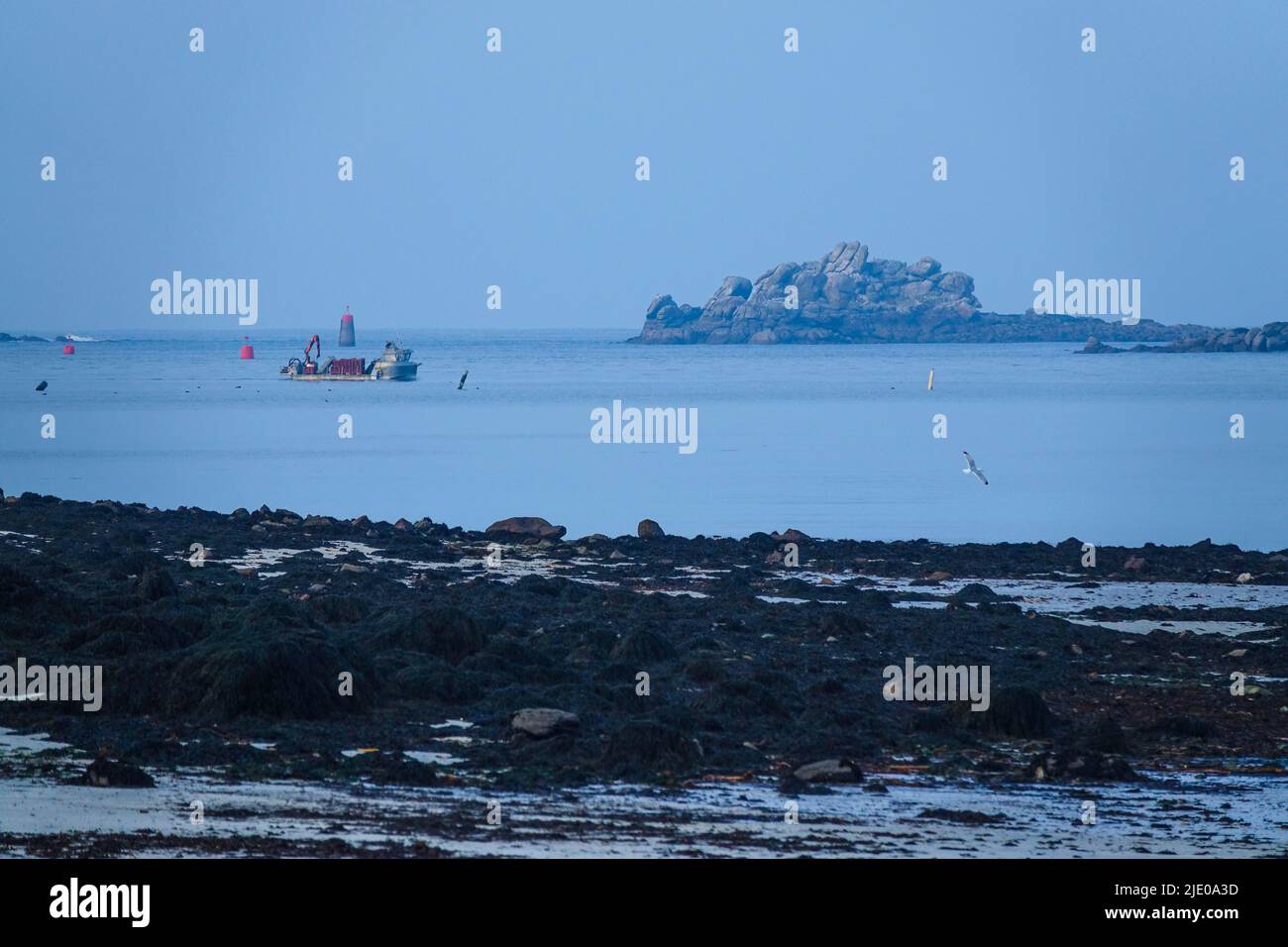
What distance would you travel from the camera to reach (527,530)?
3825cm

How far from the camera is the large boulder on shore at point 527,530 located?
38.0 meters

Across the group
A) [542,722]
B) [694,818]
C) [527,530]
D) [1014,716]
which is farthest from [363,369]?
[694,818]

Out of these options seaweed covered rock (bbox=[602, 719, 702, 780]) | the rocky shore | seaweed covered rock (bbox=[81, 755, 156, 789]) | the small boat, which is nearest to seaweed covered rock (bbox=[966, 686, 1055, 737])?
the rocky shore

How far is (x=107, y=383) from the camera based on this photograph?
14400 cm

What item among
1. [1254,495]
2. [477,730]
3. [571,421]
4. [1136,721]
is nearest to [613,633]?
[477,730]

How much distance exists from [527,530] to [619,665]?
58.4ft

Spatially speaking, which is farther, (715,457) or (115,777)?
(715,457)

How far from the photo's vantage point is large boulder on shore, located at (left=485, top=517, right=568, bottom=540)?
37969 mm

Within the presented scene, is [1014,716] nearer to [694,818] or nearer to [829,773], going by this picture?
[829,773]

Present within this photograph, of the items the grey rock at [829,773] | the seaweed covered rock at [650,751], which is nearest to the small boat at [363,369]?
the seaweed covered rock at [650,751]

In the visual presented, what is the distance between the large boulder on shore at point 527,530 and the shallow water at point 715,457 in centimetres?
641

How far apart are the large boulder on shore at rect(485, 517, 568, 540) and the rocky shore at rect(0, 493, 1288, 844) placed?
396 centimetres

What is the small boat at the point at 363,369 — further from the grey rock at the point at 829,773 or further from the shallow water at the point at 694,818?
the grey rock at the point at 829,773
